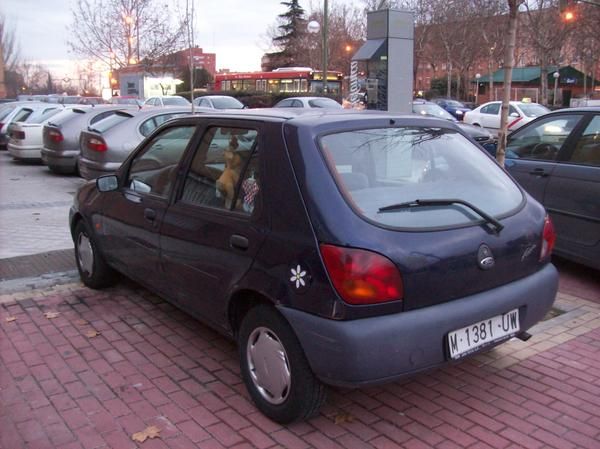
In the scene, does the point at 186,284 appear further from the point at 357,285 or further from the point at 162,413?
the point at 357,285

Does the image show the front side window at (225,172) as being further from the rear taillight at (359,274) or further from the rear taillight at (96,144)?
the rear taillight at (96,144)

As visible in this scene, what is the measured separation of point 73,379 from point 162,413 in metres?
0.74

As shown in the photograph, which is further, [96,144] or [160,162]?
[96,144]

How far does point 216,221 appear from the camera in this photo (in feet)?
11.4

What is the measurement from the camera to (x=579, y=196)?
5.39 m

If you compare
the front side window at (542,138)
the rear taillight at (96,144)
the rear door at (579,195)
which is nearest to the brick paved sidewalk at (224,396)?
the rear door at (579,195)

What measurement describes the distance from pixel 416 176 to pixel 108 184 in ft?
8.36

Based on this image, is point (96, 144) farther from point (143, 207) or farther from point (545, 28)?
point (545, 28)

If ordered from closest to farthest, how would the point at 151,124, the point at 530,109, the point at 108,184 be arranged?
the point at 108,184 → the point at 151,124 → the point at 530,109

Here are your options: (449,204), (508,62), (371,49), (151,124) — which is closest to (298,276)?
(449,204)

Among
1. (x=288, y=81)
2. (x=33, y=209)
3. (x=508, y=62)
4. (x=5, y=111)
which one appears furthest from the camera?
(x=288, y=81)

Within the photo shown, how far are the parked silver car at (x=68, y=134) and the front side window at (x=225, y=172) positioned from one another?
8936 millimetres

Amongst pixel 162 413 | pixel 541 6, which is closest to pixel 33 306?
pixel 162 413

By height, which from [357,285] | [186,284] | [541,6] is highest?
[541,6]
